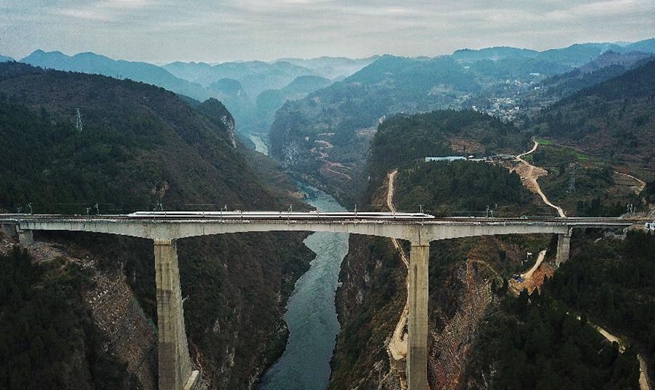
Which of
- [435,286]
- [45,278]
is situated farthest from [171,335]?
[435,286]

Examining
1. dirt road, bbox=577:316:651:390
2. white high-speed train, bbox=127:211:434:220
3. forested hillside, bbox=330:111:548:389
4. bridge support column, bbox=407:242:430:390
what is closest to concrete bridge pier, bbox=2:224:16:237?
white high-speed train, bbox=127:211:434:220

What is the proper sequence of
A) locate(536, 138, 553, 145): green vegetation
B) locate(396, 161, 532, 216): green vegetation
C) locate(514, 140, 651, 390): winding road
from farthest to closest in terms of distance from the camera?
locate(536, 138, 553, 145): green vegetation < locate(396, 161, 532, 216): green vegetation < locate(514, 140, 651, 390): winding road

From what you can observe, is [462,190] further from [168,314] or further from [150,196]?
[168,314]

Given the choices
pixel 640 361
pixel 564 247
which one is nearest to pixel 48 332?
pixel 640 361

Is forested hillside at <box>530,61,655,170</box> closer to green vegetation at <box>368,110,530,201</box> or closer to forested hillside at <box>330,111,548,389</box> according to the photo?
green vegetation at <box>368,110,530,201</box>

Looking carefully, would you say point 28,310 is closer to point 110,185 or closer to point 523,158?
point 110,185

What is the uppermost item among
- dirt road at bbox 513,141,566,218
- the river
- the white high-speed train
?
the white high-speed train

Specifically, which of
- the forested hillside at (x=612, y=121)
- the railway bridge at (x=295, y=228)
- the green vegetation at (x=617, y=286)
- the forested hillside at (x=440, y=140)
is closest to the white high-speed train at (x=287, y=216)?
the railway bridge at (x=295, y=228)

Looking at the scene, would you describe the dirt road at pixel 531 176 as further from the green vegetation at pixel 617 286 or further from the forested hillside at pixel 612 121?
the green vegetation at pixel 617 286
